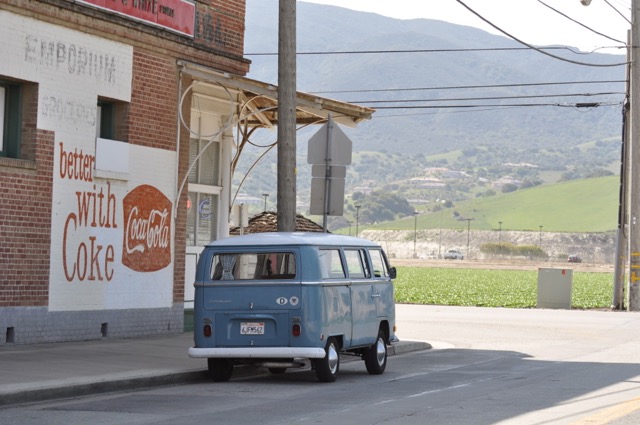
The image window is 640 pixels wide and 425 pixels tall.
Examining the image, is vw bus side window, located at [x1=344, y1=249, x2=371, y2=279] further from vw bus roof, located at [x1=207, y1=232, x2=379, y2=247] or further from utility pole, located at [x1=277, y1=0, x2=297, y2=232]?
utility pole, located at [x1=277, y1=0, x2=297, y2=232]

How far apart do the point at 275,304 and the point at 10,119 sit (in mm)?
6056

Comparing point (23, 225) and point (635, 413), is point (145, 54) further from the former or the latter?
point (635, 413)

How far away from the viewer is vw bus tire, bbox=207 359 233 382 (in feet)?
53.5

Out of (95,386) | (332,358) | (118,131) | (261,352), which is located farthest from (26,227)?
(332,358)

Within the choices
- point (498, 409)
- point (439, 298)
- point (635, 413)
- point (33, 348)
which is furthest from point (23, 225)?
point (439, 298)

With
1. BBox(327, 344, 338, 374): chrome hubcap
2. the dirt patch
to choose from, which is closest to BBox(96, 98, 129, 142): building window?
BBox(327, 344, 338, 374): chrome hubcap

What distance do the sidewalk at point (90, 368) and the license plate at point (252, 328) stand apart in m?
1.09

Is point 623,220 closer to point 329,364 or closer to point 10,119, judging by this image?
point 10,119

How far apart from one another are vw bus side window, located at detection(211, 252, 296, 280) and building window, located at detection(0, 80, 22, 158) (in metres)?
4.72

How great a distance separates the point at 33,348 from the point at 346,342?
5007 millimetres

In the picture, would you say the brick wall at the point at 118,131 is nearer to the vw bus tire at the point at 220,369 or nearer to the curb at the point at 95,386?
the curb at the point at 95,386

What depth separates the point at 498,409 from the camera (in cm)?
1304

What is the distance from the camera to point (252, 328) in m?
15.8

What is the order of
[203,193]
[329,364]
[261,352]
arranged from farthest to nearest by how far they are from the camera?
[203,193] < [329,364] < [261,352]
